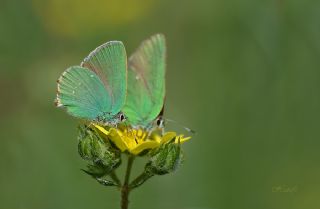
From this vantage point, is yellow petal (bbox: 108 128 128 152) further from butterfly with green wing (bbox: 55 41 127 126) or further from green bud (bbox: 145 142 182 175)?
butterfly with green wing (bbox: 55 41 127 126)

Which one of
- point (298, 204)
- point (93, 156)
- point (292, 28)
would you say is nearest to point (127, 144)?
point (93, 156)

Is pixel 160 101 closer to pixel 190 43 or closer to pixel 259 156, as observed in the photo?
pixel 259 156

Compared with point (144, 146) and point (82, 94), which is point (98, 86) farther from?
point (144, 146)

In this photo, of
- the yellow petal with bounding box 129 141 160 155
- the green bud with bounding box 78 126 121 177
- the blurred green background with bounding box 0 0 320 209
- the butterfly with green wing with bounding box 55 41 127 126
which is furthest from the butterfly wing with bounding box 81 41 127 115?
the blurred green background with bounding box 0 0 320 209

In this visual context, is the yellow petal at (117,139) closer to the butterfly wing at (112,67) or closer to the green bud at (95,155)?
the green bud at (95,155)

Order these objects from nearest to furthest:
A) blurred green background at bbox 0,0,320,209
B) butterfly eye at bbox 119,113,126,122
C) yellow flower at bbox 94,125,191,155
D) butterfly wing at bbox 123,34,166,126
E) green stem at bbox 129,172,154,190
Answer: green stem at bbox 129,172,154,190 → yellow flower at bbox 94,125,191,155 → butterfly wing at bbox 123,34,166,126 → butterfly eye at bbox 119,113,126,122 → blurred green background at bbox 0,0,320,209

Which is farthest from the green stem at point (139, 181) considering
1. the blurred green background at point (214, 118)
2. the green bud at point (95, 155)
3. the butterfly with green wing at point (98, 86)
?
the blurred green background at point (214, 118)
